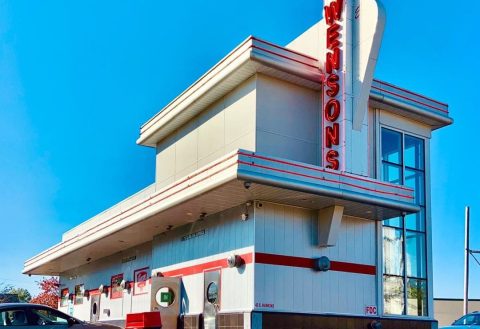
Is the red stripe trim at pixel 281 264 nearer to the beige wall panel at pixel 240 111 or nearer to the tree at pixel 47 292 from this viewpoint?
the beige wall panel at pixel 240 111

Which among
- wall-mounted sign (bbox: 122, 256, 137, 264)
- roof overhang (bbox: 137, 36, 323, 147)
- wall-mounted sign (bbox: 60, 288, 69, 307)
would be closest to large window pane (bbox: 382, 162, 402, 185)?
roof overhang (bbox: 137, 36, 323, 147)

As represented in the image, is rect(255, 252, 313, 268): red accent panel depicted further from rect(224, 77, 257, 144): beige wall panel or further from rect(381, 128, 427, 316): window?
rect(224, 77, 257, 144): beige wall panel

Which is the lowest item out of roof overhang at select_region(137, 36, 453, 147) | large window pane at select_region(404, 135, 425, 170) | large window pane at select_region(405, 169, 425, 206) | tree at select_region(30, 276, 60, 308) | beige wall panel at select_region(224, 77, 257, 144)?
tree at select_region(30, 276, 60, 308)

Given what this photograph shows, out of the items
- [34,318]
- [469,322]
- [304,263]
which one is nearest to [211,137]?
[304,263]

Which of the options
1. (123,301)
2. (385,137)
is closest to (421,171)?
(385,137)

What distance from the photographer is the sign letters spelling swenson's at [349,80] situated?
15977 mm

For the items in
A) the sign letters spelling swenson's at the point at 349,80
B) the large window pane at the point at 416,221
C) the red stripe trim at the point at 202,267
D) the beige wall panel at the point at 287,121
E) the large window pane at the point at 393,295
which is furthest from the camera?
the large window pane at the point at 416,221

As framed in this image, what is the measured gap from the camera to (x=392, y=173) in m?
Result: 18.2

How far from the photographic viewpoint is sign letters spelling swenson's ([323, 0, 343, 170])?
1606 cm

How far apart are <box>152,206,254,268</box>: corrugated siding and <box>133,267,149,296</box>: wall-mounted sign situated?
151 cm

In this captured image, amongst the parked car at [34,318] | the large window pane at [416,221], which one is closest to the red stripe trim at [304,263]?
the large window pane at [416,221]

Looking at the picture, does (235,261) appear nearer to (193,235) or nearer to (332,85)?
(193,235)

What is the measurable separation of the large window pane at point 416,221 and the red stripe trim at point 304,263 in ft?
6.34

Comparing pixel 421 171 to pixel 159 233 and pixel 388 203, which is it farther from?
pixel 159 233
